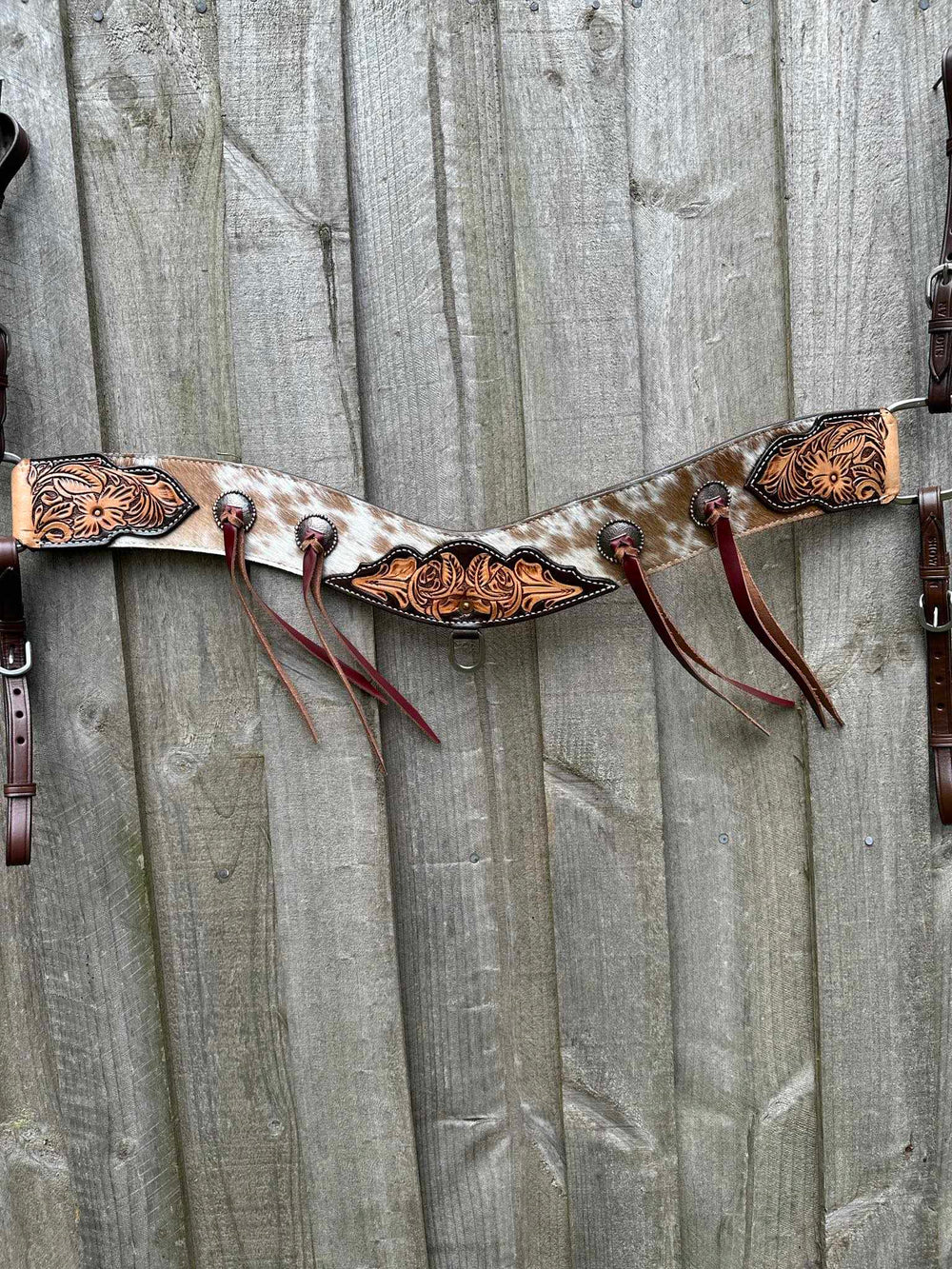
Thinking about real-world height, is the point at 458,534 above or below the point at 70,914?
above

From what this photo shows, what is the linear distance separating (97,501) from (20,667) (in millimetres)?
251

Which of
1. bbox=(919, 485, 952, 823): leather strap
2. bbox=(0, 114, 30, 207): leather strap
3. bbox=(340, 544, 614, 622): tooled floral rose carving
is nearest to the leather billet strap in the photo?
bbox=(340, 544, 614, 622): tooled floral rose carving

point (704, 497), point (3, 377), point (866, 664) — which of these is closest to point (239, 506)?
point (3, 377)

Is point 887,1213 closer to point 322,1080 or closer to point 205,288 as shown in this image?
point 322,1080

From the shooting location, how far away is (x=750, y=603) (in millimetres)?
1146

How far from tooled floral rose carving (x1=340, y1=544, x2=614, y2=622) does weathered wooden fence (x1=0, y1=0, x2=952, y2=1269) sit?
69mm

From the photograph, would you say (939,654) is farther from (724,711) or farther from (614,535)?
(614,535)

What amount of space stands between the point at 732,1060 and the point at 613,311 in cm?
110

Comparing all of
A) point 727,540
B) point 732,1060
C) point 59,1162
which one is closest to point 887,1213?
point 732,1060

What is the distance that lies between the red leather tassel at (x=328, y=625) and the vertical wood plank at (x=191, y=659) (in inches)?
5.3

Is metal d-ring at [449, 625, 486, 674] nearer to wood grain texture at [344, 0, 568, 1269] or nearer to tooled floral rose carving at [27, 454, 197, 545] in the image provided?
wood grain texture at [344, 0, 568, 1269]

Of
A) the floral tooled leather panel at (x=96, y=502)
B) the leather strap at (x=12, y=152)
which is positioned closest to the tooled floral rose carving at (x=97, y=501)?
the floral tooled leather panel at (x=96, y=502)

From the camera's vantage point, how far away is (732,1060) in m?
1.30

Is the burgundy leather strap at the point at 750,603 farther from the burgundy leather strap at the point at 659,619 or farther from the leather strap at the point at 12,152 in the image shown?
the leather strap at the point at 12,152
